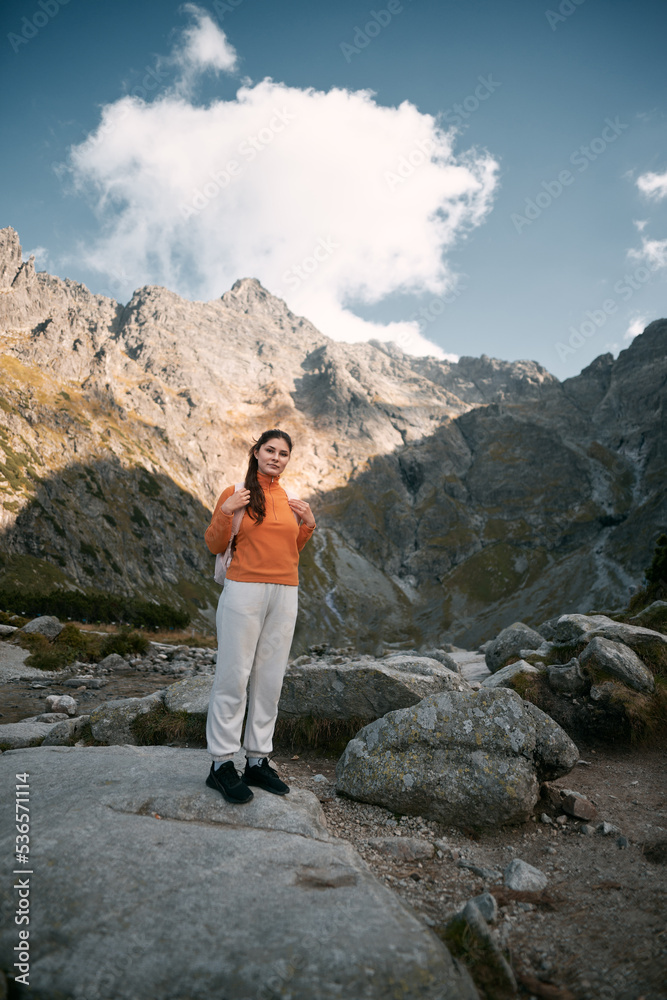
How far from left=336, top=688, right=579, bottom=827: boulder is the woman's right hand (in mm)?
4211

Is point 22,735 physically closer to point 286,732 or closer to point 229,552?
point 286,732

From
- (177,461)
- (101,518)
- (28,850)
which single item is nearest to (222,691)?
(28,850)

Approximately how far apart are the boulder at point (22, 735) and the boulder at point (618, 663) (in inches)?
448

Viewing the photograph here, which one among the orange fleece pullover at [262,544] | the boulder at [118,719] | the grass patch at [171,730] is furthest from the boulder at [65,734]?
the orange fleece pullover at [262,544]

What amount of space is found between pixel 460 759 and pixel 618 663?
5052mm

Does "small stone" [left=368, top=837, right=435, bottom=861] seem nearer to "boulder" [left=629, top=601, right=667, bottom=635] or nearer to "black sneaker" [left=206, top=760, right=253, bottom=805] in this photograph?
"black sneaker" [left=206, top=760, right=253, bottom=805]

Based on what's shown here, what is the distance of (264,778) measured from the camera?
5.79 m

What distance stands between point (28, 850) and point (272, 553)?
3564 millimetres

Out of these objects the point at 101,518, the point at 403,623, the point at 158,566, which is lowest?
the point at 403,623

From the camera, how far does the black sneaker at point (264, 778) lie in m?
5.74

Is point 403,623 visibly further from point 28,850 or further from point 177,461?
point 28,850

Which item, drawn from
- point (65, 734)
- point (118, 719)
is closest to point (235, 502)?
point (118, 719)

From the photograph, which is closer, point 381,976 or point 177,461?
point 381,976

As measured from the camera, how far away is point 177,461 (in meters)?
158
